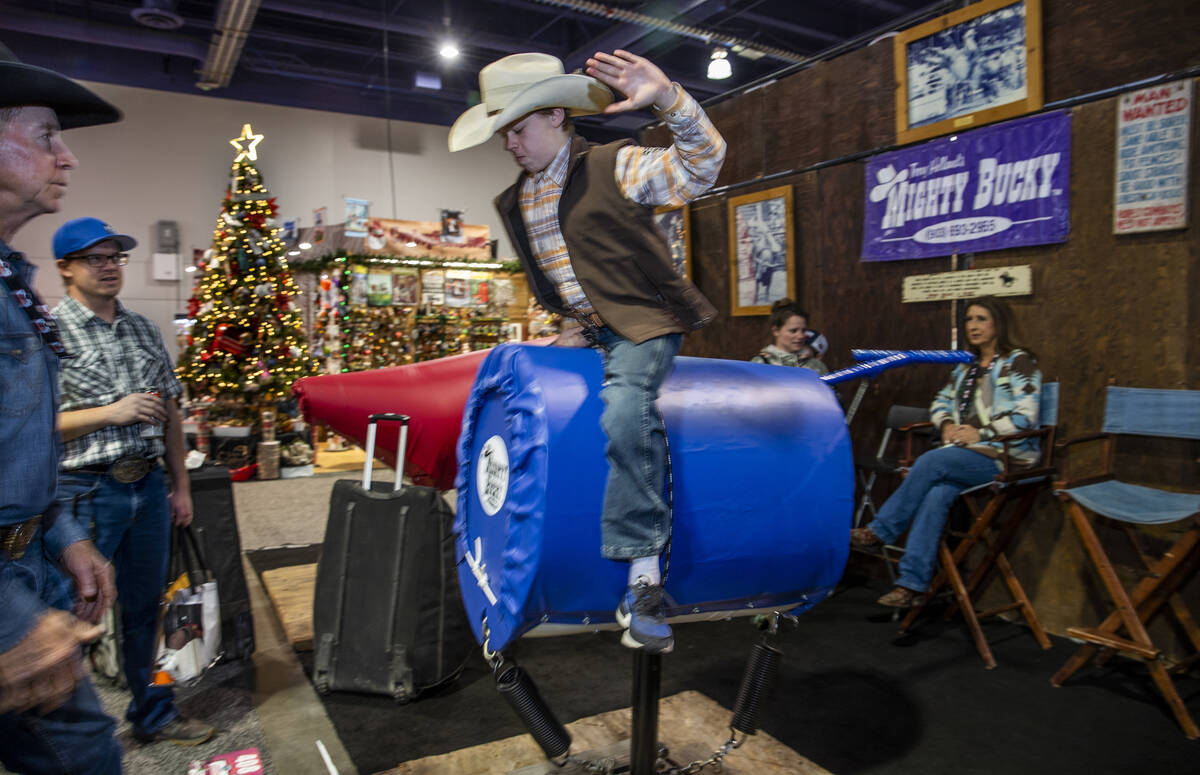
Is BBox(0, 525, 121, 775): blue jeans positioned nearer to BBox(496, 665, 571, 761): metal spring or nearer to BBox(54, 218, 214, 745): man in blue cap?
BBox(496, 665, 571, 761): metal spring

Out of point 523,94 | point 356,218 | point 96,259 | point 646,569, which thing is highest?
point 356,218

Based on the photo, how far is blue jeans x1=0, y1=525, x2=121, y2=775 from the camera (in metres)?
1.42

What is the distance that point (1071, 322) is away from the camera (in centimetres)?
414

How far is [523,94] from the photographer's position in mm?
1902

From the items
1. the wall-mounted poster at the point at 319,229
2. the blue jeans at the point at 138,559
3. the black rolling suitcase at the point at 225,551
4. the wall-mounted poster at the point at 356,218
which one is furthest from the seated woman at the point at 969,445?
the wall-mounted poster at the point at 319,229

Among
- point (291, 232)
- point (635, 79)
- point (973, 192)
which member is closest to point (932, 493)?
point (973, 192)

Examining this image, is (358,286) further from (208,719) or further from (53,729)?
(53,729)

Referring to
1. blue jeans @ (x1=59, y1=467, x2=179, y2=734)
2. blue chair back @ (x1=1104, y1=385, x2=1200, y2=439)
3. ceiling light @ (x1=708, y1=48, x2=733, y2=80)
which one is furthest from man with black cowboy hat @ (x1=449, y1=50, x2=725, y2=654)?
ceiling light @ (x1=708, y1=48, x2=733, y2=80)

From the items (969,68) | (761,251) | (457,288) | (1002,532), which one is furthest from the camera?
(457,288)

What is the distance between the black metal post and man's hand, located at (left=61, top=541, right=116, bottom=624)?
1.38 m

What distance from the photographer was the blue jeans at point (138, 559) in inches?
104

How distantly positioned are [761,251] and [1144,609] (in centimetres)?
345

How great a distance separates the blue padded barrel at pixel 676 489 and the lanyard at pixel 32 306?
95cm

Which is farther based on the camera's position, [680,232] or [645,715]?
[680,232]
